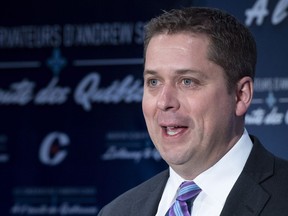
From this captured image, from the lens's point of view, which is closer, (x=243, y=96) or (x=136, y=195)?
(x=243, y=96)

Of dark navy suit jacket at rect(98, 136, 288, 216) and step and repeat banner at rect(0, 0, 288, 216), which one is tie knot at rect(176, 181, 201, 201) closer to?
dark navy suit jacket at rect(98, 136, 288, 216)

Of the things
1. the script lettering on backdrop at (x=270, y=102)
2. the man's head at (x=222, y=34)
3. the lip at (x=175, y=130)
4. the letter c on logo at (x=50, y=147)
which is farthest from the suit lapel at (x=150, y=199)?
the letter c on logo at (x=50, y=147)

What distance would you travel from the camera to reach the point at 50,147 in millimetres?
4125

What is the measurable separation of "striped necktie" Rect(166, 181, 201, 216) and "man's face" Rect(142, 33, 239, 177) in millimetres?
45

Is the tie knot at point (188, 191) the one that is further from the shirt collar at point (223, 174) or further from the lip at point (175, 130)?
the lip at point (175, 130)

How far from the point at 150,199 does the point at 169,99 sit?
0.36 m

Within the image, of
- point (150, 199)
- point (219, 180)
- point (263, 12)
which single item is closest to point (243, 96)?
point (219, 180)

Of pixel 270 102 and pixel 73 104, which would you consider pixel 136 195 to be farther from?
pixel 73 104

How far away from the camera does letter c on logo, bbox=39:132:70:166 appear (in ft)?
13.5

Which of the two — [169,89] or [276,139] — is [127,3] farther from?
[169,89]

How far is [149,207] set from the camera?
224 centimetres

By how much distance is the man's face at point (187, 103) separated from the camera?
80.9 inches

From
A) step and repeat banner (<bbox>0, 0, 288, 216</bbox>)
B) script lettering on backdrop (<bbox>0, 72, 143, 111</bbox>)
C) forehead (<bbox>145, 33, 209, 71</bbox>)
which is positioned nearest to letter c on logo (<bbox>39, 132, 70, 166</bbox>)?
step and repeat banner (<bbox>0, 0, 288, 216</bbox>)

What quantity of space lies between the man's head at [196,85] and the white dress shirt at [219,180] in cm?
2
